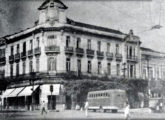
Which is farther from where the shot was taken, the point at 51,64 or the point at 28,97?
the point at 51,64

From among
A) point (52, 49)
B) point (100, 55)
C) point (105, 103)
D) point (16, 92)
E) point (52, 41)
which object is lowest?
point (105, 103)

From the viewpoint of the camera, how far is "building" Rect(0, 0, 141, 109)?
534 cm

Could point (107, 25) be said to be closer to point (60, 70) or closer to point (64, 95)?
point (60, 70)

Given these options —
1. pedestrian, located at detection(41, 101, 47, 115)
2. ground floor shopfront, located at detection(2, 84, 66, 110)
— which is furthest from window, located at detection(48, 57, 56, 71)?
pedestrian, located at detection(41, 101, 47, 115)

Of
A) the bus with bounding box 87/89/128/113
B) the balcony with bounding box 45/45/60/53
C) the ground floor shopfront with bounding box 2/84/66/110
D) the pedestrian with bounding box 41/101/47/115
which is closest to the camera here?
the pedestrian with bounding box 41/101/47/115

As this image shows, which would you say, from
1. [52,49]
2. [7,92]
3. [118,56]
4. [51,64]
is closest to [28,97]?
[7,92]

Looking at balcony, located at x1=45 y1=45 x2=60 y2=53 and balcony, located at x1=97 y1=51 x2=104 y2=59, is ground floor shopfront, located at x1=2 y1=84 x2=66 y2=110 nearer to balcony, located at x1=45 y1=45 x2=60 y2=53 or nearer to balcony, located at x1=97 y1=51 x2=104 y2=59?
balcony, located at x1=45 y1=45 x2=60 y2=53

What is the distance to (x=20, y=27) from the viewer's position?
4.78 m

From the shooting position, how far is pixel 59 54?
6.17 metres

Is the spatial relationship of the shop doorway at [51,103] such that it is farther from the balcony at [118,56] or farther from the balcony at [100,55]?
the balcony at [118,56]

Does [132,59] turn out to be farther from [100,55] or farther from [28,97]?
[28,97]

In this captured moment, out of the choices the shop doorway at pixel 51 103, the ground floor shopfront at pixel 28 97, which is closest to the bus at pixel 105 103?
the shop doorway at pixel 51 103

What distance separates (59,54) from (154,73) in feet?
4.92

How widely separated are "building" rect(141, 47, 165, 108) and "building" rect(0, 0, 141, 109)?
18 cm
